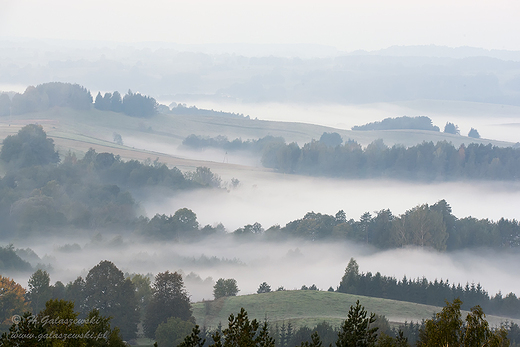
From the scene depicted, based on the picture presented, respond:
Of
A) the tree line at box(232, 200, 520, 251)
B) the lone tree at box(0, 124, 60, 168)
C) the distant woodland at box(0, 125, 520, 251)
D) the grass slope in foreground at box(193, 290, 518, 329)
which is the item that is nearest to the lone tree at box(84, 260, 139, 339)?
the grass slope in foreground at box(193, 290, 518, 329)

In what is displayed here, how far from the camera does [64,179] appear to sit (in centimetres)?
16338

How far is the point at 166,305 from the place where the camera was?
64.9 m

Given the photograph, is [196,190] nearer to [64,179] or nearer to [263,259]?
[64,179]

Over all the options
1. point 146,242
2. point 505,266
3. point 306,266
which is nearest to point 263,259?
point 306,266

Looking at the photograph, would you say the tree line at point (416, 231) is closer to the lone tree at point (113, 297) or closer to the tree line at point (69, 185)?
the tree line at point (69, 185)

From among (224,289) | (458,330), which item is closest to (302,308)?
(224,289)

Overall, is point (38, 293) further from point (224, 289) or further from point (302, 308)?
point (302, 308)

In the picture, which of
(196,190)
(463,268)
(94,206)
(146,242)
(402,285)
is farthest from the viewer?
(196,190)

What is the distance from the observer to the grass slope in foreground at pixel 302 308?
6744 centimetres

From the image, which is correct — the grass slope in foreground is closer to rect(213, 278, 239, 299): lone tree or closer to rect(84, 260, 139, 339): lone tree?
rect(213, 278, 239, 299): lone tree

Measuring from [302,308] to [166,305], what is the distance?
17.6 metres

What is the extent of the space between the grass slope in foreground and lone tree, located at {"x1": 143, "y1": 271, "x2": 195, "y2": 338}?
289 cm

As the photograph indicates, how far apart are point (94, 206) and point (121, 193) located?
30.5 feet

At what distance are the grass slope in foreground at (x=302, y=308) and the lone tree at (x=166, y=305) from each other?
114 inches
